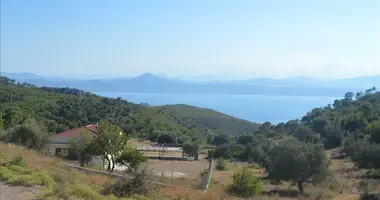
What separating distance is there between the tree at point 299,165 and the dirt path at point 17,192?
22.5 meters

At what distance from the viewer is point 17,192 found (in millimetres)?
10734

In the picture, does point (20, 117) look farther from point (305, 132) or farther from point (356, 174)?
point (305, 132)

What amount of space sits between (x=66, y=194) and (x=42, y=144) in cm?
2306

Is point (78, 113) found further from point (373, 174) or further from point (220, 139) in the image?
point (373, 174)

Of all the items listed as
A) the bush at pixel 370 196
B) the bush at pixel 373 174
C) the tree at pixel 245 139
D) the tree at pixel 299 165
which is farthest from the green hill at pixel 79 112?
the bush at pixel 370 196

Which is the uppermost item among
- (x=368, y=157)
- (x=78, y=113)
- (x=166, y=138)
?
(x=78, y=113)

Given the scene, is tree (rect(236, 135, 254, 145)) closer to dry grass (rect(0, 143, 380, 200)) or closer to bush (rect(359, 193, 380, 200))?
dry grass (rect(0, 143, 380, 200))

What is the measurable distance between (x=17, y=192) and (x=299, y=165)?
24018mm

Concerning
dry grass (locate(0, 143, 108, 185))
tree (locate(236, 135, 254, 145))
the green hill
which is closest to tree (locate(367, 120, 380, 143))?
tree (locate(236, 135, 254, 145))

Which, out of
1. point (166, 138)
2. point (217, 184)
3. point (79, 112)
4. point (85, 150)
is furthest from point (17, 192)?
point (79, 112)

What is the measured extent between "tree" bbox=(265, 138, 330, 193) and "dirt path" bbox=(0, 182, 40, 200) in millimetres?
22451

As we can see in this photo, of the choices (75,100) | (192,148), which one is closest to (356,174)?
(192,148)

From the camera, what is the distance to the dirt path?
10094 mm

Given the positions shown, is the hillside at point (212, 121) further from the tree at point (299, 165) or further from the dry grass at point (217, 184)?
the tree at point (299, 165)
